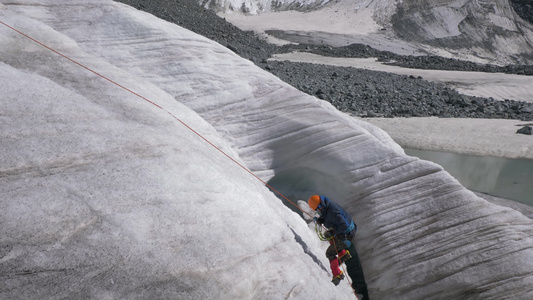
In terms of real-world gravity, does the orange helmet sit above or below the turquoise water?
above

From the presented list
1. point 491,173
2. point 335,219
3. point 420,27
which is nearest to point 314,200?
point 335,219

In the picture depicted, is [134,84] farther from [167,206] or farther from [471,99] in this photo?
[471,99]

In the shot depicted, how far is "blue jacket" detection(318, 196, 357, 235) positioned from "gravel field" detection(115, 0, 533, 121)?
1307cm

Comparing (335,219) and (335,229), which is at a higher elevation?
(335,219)

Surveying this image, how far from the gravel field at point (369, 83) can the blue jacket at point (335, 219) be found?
1307cm

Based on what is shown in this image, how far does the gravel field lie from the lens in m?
19.6

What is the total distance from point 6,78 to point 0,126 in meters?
0.98

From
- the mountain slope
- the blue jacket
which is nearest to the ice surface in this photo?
the blue jacket

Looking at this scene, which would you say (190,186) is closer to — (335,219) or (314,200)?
(314,200)

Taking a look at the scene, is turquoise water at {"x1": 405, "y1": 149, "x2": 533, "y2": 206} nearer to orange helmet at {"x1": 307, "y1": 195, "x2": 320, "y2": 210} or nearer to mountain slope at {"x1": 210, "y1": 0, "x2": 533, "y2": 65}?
orange helmet at {"x1": 307, "y1": 195, "x2": 320, "y2": 210}

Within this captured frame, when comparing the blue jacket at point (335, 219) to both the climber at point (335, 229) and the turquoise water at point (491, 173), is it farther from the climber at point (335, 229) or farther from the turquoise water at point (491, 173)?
the turquoise water at point (491, 173)

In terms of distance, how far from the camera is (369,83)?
22703 millimetres

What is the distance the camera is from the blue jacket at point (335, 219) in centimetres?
607

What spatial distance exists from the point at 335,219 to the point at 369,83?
58.1 feet
